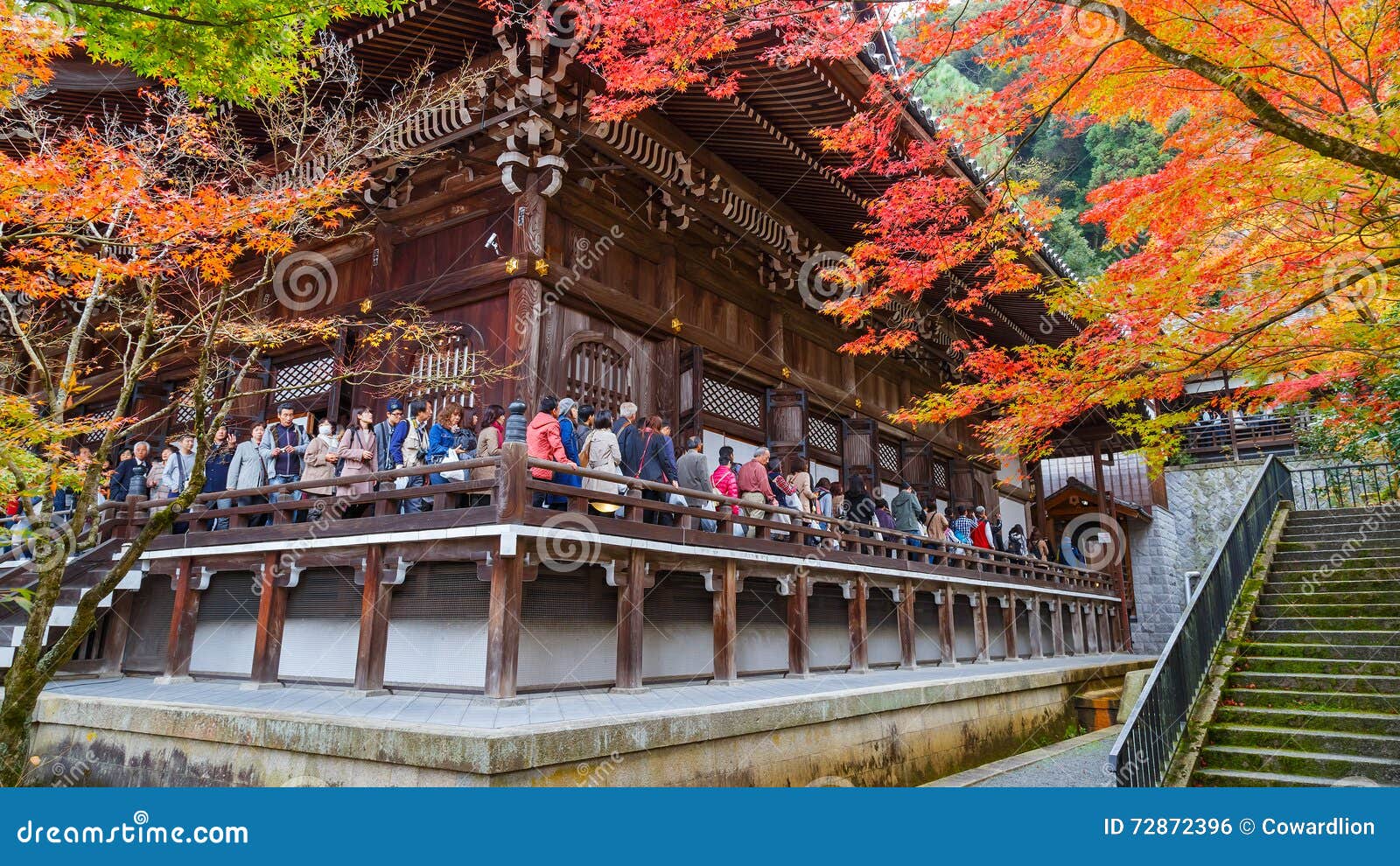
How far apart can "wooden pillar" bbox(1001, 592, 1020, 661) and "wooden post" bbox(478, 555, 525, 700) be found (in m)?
10.5

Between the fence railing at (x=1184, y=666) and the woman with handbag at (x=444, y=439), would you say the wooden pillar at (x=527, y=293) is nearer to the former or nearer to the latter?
the woman with handbag at (x=444, y=439)

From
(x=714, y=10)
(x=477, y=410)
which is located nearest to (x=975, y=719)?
(x=477, y=410)

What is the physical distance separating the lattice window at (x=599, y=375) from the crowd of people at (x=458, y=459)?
21 cm

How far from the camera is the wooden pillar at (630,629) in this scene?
751 cm

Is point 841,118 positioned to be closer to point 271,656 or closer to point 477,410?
point 477,410

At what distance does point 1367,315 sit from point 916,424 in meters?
9.28

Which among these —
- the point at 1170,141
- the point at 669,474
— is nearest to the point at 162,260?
the point at 669,474

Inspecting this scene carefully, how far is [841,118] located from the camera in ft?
33.3

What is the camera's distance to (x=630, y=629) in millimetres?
7535

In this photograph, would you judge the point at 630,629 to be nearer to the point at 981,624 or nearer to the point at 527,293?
the point at 527,293

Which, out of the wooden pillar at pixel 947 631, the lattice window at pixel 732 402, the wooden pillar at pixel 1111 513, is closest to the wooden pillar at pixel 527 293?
the lattice window at pixel 732 402
